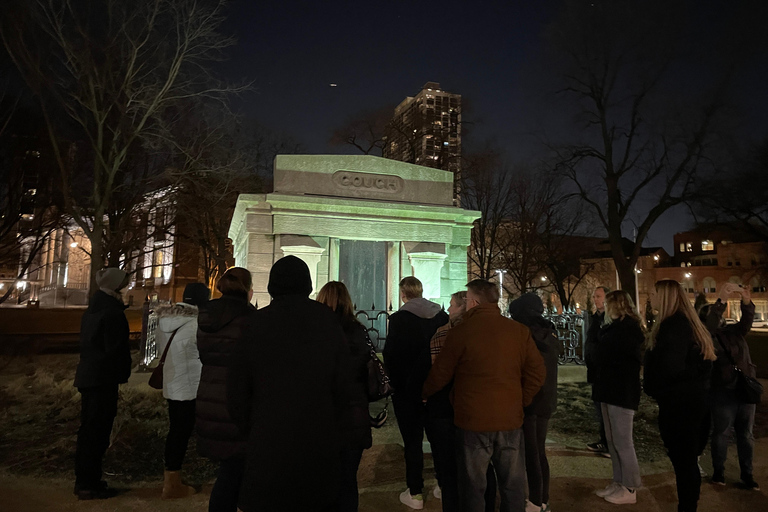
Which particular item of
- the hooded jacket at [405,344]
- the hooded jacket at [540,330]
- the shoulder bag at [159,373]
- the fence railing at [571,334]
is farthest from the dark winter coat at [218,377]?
the fence railing at [571,334]

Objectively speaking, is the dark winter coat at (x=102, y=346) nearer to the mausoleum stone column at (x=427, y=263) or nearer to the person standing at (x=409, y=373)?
the person standing at (x=409, y=373)

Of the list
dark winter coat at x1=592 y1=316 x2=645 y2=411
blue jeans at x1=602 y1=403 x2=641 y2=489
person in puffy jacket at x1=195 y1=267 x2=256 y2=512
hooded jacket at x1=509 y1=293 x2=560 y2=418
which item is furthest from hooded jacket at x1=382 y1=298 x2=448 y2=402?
blue jeans at x1=602 y1=403 x2=641 y2=489

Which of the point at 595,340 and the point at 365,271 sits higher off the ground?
the point at 365,271

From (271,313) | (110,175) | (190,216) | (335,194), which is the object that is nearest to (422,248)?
(335,194)

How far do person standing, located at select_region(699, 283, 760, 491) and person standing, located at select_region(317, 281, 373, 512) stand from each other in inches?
150

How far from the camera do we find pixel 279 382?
244 centimetres

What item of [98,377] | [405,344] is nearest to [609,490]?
[405,344]

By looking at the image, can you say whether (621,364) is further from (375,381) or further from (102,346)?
(102,346)

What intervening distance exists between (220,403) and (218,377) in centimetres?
19

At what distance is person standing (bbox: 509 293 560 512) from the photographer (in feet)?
13.8

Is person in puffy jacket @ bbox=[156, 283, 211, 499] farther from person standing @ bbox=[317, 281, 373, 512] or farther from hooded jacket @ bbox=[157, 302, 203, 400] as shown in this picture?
person standing @ bbox=[317, 281, 373, 512]

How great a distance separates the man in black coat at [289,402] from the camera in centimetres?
239

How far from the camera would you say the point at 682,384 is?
4102 millimetres

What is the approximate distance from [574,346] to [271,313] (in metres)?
8.41
